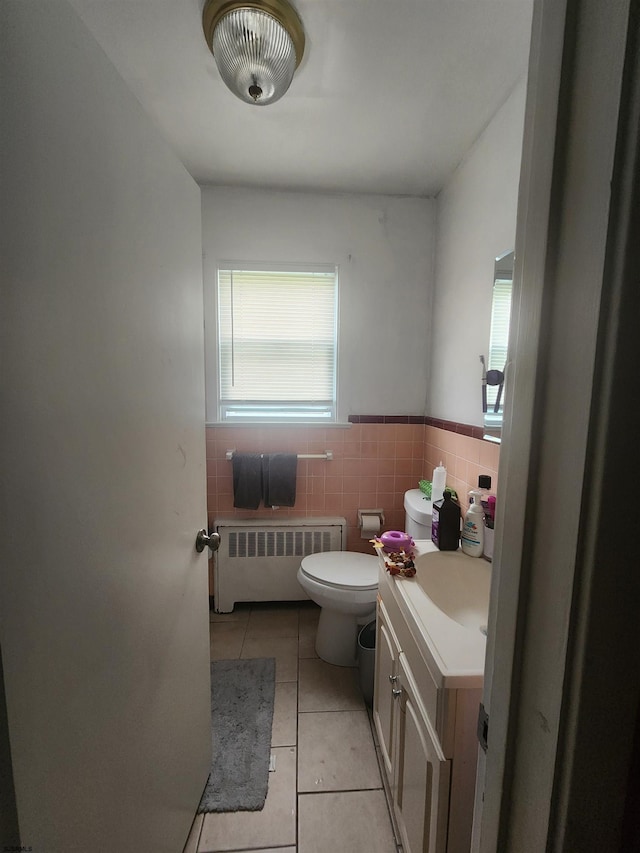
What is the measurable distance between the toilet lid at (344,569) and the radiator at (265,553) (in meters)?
0.18

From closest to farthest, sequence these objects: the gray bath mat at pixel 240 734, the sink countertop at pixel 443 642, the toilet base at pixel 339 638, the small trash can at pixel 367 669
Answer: the sink countertop at pixel 443 642
the gray bath mat at pixel 240 734
the small trash can at pixel 367 669
the toilet base at pixel 339 638

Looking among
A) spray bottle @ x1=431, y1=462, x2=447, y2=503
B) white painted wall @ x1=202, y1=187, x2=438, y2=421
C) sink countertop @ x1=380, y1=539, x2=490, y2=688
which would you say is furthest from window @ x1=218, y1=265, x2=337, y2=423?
sink countertop @ x1=380, y1=539, x2=490, y2=688

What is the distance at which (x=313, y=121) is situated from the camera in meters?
1.39

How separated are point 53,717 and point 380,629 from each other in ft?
3.24

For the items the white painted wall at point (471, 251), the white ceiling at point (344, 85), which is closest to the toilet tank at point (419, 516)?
the white painted wall at point (471, 251)

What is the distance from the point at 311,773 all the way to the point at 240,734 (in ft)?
1.05

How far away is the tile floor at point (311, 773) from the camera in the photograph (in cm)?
104

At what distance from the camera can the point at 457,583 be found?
115 cm

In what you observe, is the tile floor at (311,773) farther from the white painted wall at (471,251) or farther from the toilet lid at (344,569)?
the white painted wall at (471,251)

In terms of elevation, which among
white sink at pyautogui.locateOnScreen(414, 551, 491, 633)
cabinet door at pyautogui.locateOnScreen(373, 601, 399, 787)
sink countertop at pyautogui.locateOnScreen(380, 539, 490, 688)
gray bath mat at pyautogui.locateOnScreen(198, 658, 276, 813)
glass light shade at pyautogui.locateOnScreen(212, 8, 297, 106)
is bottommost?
gray bath mat at pyautogui.locateOnScreen(198, 658, 276, 813)

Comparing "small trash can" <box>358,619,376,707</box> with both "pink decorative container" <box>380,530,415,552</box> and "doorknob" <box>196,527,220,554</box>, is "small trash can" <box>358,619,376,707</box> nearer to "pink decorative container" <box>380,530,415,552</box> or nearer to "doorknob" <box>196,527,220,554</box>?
"pink decorative container" <box>380,530,415,552</box>

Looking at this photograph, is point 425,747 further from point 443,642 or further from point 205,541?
point 205,541

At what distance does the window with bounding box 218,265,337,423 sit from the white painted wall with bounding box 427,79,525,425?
24.6 inches

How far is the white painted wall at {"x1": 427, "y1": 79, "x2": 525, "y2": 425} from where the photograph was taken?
1258 mm
